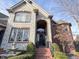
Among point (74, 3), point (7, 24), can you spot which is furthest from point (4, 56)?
point (74, 3)

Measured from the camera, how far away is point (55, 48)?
53.5ft

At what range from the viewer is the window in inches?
798

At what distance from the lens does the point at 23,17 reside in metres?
22.2

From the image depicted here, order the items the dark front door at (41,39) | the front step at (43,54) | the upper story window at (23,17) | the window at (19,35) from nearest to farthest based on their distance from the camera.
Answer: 1. the front step at (43,54)
2. the window at (19,35)
3. the upper story window at (23,17)
4. the dark front door at (41,39)

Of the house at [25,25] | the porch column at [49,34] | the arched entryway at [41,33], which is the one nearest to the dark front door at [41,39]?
the arched entryway at [41,33]

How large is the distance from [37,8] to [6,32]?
653 cm

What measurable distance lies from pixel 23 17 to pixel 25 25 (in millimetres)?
1674

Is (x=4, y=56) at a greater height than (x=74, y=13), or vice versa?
(x=74, y=13)

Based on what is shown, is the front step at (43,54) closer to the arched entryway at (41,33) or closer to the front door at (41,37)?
the arched entryway at (41,33)

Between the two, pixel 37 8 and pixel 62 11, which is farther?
pixel 37 8

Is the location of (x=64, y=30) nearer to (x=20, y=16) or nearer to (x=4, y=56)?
(x=20, y=16)

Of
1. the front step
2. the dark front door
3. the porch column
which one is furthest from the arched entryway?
the front step

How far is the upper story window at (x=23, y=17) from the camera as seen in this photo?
2194 centimetres

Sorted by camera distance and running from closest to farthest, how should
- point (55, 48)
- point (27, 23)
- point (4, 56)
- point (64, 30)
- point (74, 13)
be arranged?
1. point (4, 56)
2. point (55, 48)
3. point (74, 13)
4. point (27, 23)
5. point (64, 30)
